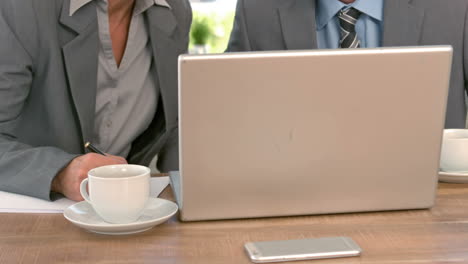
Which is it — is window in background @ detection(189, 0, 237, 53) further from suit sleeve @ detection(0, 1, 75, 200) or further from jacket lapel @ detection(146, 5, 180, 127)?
suit sleeve @ detection(0, 1, 75, 200)

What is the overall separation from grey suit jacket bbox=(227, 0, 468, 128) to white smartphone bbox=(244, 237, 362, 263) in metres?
1.03

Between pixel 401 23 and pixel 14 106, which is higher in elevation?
pixel 401 23

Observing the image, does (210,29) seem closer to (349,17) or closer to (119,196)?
(349,17)

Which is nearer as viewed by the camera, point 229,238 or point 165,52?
point 229,238

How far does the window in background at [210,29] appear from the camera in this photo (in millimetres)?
5574

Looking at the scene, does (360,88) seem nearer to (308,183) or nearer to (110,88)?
(308,183)

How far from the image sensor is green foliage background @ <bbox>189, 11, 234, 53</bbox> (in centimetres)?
558

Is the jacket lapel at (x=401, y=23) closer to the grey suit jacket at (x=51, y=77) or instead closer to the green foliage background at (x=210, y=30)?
the grey suit jacket at (x=51, y=77)

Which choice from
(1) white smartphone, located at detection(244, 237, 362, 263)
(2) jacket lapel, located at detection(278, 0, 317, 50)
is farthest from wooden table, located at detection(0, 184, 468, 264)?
(2) jacket lapel, located at detection(278, 0, 317, 50)

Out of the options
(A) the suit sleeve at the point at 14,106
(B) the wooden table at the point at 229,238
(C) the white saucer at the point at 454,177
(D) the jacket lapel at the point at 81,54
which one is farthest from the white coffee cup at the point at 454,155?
(D) the jacket lapel at the point at 81,54

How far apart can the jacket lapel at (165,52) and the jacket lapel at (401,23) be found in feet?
2.12

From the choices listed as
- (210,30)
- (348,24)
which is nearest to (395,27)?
(348,24)

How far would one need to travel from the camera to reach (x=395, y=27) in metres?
1.93

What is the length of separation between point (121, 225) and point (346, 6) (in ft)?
3.94
